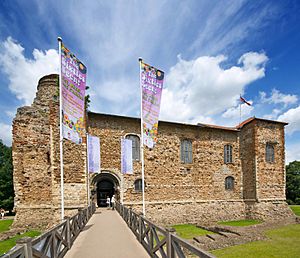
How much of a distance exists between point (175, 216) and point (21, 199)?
41.1ft

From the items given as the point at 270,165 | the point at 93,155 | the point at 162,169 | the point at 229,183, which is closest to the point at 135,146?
the point at 162,169

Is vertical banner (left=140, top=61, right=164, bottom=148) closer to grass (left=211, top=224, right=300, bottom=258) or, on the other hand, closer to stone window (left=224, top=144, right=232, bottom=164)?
grass (left=211, top=224, right=300, bottom=258)

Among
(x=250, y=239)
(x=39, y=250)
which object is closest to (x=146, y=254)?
(x=39, y=250)

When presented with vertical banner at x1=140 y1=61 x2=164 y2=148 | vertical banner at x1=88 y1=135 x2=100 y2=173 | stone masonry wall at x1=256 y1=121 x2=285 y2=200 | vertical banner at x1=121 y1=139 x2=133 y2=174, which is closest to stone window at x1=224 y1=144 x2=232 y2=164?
stone masonry wall at x1=256 y1=121 x2=285 y2=200

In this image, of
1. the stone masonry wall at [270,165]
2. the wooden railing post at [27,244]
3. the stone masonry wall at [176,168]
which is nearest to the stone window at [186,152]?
the stone masonry wall at [176,168]

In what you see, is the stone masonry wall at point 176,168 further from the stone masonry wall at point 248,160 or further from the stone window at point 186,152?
the stone masonry wall at point 248,160

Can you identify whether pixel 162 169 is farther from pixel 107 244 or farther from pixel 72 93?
pixel 107 244

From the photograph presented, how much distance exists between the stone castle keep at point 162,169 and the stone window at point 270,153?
11 centimetres

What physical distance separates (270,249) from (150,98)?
9928 millimetres

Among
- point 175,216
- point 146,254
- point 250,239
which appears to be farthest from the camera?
point 175,216

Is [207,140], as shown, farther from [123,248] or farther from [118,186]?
[123,248]

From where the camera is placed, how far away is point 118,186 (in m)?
17.0

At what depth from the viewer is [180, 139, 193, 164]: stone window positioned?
778 inches

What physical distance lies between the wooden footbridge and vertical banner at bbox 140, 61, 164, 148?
456 cm
